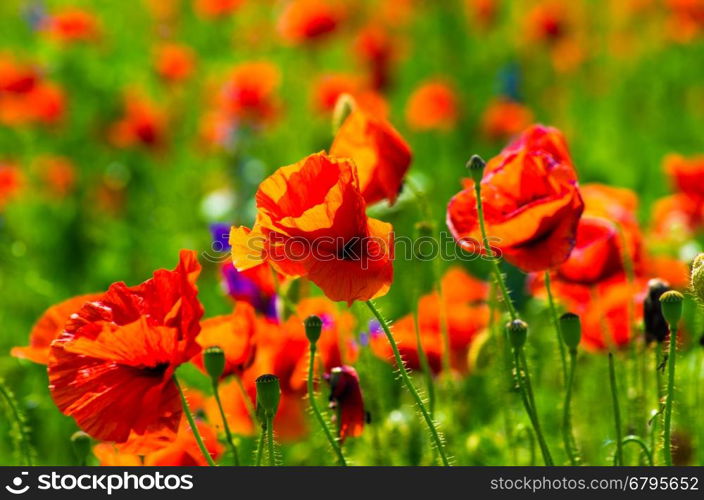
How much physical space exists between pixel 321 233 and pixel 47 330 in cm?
34

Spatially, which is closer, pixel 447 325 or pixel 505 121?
pixel 447 325

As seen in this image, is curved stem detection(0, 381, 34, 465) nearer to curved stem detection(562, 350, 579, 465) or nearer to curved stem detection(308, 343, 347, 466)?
curved stem detection(308, 343, 347, 466)

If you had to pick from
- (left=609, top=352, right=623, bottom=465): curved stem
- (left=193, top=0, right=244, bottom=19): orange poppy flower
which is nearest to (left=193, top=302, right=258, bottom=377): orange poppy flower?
(left=609, top=352, right=623, bottom=465): curved stem

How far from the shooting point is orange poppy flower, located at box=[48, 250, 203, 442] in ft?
2.90

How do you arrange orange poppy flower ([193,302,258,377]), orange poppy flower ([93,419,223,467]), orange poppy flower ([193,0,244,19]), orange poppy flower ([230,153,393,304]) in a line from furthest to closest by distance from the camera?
orange poppy flower ([193,0,244,19])
orange poppy flower ([193,302,258,377])
orange poppy flower ([93,419,223,467])
orange poppy flower ([230,153,393,304])

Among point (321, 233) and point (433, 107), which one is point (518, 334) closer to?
point (321, 233)

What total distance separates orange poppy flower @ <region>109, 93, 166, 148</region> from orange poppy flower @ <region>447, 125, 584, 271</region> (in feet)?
6.00

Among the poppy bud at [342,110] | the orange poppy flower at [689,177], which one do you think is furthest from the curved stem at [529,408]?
the orange poppy flower at [689,177]

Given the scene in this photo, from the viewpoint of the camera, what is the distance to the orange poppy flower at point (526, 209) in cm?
98

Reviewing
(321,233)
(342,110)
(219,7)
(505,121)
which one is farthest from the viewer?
(219,7)

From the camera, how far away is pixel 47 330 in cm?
105

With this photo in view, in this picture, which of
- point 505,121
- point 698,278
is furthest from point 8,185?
point 698,278

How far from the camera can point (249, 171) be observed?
2879 mm

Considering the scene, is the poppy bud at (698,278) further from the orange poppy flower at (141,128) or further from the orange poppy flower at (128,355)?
the orange poppy flower at (141,128)
